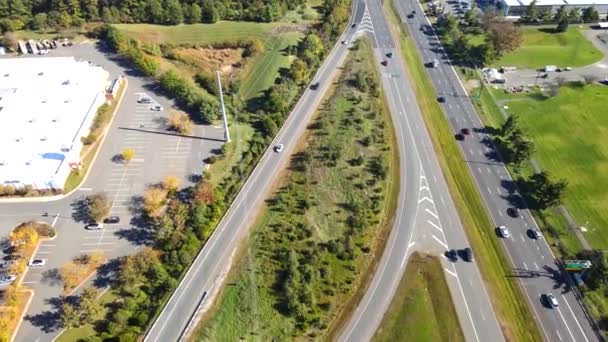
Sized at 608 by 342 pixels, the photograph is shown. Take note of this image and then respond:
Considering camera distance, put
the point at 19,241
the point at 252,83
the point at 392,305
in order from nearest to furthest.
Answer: the point at 392,305 → the point at 19,241 → the point at 252,83

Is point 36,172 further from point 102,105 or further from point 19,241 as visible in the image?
point 102,105

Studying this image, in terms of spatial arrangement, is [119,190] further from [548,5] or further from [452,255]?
[548,5]

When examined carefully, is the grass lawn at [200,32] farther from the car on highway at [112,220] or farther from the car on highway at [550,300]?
the car on highway at [550,300]

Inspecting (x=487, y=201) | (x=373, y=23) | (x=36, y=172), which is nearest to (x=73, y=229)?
(x=36, y=172)

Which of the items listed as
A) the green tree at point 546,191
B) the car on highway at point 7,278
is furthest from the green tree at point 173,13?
the green tree at point 546,191

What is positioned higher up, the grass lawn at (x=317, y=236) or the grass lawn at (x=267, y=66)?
the grass lawn at (x=267, y=66)

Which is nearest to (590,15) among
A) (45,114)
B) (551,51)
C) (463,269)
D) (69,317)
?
(551,51)
